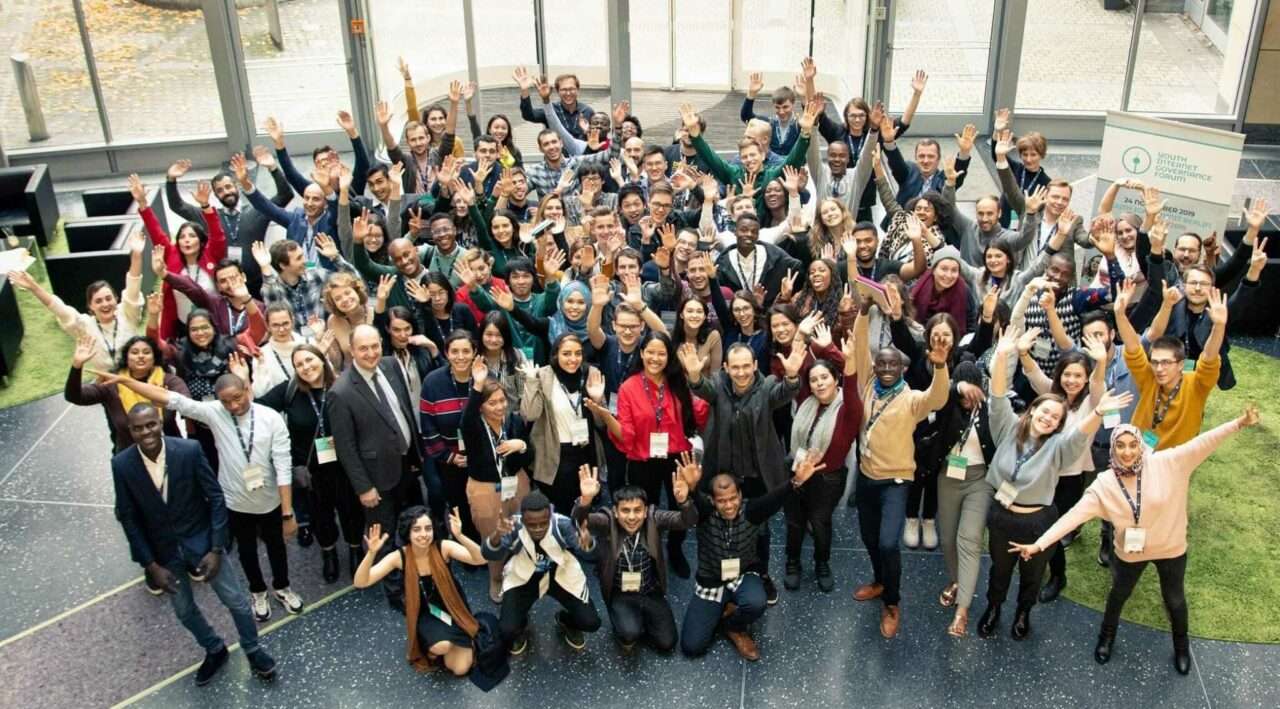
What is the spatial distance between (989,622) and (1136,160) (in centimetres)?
466

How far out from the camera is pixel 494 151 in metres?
8.72

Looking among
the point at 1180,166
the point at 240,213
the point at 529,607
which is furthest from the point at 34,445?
the point at 1180,166

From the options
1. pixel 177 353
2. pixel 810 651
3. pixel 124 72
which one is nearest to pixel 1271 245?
pixel 810 651

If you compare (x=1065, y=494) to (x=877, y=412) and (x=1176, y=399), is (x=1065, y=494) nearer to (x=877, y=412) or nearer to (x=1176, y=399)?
(x=1176, y=399)

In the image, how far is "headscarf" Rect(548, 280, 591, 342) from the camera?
677 cm

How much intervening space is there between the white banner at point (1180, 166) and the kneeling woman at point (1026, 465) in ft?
12.0

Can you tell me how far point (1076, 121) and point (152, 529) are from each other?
427 inches

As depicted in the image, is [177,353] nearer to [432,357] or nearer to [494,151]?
[432,357]

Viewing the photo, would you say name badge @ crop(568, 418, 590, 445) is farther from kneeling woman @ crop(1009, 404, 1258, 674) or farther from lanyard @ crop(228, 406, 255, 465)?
kneeling woman @ crop(1009, 404, 1258, 674)

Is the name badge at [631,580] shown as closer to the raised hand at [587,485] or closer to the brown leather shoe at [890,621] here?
the raised hand at [587,485]

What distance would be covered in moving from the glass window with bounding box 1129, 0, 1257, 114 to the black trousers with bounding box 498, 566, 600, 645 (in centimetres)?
992

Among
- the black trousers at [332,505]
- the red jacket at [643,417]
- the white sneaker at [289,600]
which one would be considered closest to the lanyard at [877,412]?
the red jacket at [643,417]

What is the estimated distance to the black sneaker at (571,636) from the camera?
6.09 metres

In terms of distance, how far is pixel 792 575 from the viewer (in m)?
6.53
